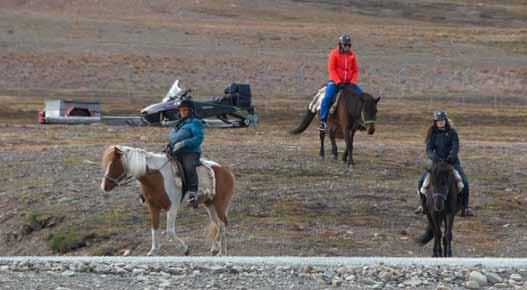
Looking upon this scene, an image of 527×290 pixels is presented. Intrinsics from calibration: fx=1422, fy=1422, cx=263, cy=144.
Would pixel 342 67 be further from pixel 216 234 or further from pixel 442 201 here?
pixel 216 234

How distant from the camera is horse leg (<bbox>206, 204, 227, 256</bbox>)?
1914 cm

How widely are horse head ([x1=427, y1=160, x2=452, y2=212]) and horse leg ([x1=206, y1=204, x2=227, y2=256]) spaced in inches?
116

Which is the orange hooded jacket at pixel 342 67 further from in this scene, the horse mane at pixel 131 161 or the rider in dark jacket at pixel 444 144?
the horse mane at pixel 131 161

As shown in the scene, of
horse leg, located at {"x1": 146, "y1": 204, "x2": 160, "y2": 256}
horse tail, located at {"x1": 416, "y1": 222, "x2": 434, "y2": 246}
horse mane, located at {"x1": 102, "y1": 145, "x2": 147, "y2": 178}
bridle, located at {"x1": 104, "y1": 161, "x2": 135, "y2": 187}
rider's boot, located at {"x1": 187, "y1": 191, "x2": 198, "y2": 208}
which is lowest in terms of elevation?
horse tail, located at {"x1": 416, "y1": 222, "x2": 434, "y2": 246}

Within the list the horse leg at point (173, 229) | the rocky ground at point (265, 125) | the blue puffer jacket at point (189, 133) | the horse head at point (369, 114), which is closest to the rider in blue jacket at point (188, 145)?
the blue puffer jacket at point (189, 133)

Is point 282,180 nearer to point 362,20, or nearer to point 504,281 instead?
point 504,281

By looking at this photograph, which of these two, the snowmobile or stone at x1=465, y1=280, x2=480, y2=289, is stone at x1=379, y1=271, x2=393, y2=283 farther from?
the snowmobile

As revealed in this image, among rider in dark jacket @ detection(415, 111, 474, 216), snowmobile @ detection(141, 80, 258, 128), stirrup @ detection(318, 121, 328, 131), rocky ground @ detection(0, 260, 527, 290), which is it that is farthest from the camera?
snowmobile @ detection(141, 80, 258, 128)

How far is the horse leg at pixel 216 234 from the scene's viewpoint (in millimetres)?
19141

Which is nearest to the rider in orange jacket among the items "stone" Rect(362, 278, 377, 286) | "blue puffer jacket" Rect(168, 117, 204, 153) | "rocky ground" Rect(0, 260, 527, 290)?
"blue puffer jacket" Rect(168, 117, 204, 153)

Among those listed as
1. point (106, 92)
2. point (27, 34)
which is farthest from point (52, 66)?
point (27, 34)

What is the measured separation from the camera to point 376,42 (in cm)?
7738

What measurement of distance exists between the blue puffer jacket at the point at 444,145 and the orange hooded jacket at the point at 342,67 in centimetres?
804

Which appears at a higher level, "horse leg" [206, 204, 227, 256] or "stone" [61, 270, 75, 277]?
"stone" [61, 270, 75, 277]
